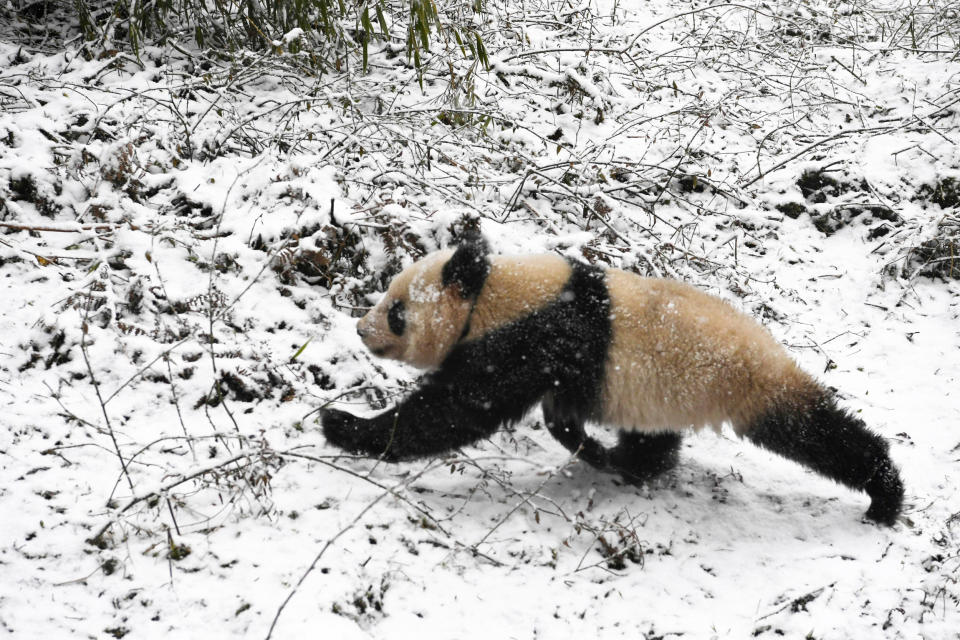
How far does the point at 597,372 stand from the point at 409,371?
1.48 m

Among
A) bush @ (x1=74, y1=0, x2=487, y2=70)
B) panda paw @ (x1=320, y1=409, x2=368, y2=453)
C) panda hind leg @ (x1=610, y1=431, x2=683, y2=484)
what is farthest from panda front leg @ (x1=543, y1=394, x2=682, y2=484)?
bush @ (x1=74, y1=0, x2=487, y2=70)

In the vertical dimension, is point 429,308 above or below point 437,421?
above

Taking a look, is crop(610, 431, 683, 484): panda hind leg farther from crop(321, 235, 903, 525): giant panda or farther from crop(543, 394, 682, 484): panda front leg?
crop(321, 235, 903, 525): giant panda

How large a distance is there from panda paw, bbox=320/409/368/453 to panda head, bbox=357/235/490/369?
1.49ft

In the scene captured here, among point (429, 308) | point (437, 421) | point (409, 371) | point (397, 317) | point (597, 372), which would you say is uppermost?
point (429, 308)

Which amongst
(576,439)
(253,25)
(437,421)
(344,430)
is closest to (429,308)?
(437,421)

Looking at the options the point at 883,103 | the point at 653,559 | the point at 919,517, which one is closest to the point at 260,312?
the point at 653,559

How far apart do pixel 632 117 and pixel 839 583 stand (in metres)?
5.54

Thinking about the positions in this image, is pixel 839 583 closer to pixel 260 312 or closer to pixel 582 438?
pixel 582 438

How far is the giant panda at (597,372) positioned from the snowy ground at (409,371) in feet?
0.90

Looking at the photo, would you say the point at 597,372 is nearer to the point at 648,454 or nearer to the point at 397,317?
the point at 648,454

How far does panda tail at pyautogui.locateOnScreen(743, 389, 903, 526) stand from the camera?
3.40m

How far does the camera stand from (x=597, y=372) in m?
3.54

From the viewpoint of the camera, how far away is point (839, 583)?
10.0ft
